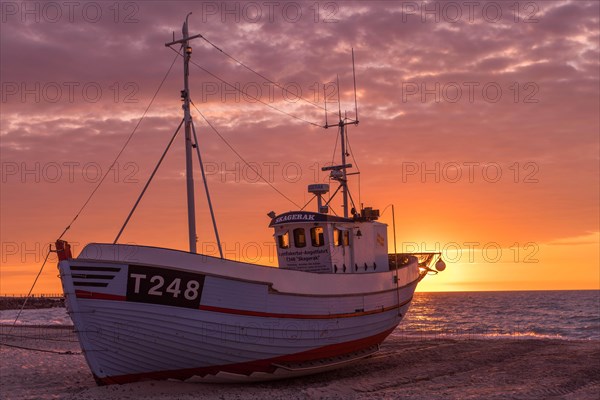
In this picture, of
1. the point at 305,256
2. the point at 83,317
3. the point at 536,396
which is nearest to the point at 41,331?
the point at 305,256

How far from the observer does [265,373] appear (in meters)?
20.0

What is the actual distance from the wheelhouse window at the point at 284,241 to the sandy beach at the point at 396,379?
4813mm

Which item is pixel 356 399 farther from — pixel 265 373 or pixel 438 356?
pixel 438 356

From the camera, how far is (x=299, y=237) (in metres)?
24.7

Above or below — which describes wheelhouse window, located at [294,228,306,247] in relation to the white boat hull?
above

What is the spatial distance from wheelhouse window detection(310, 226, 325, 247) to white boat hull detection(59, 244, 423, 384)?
3.99 metres

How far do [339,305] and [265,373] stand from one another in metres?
3.38

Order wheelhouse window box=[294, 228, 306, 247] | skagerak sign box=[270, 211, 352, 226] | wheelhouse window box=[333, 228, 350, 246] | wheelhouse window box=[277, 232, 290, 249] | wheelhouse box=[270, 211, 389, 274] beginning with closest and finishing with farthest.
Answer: skagerak sign box=[270, 211, 352, 226] → wheelhouse box=[270, 211, 389, 274] → wheelhouse window box=[294, 228, 306, 247] → wheelhouse window box=[333, 228, 350, 246] → wheelhouse window box=[277, 232, 290, 249]

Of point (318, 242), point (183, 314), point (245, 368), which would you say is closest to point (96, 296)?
point (183, 314)

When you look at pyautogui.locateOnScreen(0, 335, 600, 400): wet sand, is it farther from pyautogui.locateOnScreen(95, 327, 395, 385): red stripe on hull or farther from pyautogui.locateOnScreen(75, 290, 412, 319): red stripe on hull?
pyautogui.locateOnScreen(75, 290, 412, 319): red stripe on hull

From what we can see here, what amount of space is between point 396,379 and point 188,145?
1010cm

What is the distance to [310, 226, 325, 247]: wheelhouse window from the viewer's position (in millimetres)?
24469

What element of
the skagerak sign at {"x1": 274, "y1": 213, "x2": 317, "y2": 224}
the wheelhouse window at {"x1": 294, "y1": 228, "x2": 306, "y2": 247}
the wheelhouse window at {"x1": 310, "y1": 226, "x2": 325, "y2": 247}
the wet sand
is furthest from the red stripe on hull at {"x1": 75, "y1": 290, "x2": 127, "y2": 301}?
the wheelhouse window at {"x1": 310, "y1": 226, "x2": 325, "y2": 247}

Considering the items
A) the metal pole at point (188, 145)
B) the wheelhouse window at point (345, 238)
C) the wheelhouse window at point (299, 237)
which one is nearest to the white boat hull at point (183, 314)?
the metal pole at point (188, 145)
